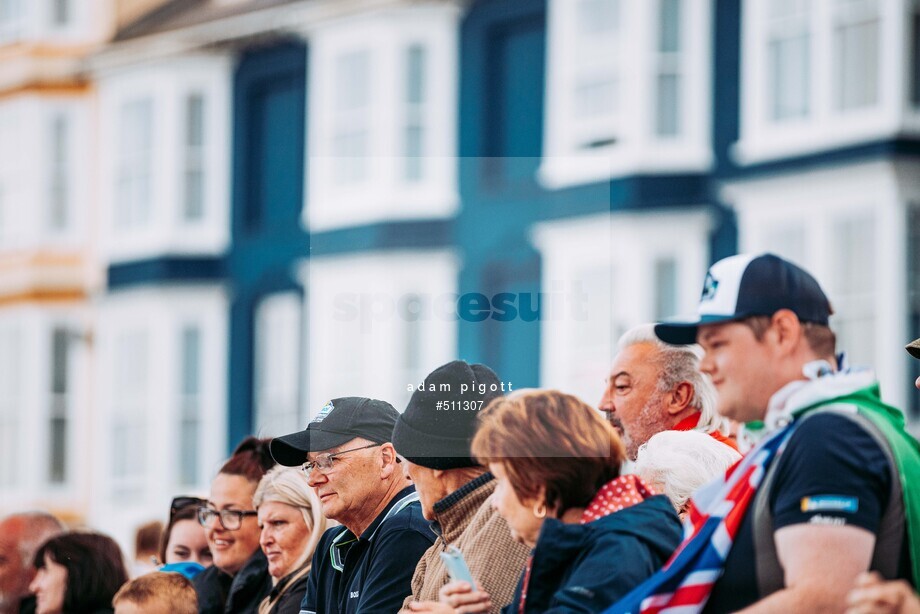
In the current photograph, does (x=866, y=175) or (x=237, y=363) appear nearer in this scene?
(x=866, y=175)

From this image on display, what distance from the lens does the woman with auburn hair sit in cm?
387

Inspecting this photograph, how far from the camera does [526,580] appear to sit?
13.1 ft

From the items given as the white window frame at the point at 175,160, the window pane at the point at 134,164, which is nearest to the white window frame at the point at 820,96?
the white window frame at the point at 175,160

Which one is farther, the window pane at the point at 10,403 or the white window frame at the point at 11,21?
the white window frame at the point at 11,21

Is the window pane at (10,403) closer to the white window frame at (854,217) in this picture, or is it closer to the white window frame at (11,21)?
the white window frame at (11,21)

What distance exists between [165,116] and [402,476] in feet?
66.4

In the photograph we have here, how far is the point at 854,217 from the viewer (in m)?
18.0

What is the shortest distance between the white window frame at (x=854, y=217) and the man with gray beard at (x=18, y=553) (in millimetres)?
10146

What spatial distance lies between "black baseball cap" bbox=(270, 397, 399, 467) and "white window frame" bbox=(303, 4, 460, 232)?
15.5 metres

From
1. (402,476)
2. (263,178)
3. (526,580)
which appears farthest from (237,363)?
(526,580)

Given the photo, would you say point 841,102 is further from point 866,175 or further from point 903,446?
point 903,446

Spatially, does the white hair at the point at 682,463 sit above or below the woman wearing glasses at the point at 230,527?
Answer: above

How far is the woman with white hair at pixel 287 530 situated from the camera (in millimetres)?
6137

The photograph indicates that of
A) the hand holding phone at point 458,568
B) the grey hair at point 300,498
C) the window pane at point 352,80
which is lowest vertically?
the grey hair at point 300,498
